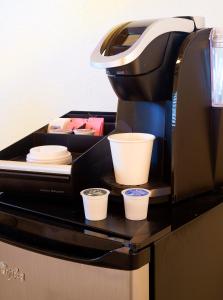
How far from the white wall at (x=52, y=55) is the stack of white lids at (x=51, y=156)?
51 centimetres

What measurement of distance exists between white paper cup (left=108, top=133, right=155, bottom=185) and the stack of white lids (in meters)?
0.13

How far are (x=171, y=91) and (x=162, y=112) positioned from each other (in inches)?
2.2

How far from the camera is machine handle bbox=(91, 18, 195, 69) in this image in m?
0.88

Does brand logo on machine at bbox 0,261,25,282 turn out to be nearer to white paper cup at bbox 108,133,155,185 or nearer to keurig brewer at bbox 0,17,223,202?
keurig brewer at bbox 0,17,223,202

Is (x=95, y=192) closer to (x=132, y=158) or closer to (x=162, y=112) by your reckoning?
(x=132, y=158)

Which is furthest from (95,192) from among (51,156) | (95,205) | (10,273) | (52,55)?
(52,55)

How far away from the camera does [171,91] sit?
100 cm

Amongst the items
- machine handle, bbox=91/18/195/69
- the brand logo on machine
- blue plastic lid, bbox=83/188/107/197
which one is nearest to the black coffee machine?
machine handle, bbox=91/18/195/69

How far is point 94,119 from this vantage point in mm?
1229

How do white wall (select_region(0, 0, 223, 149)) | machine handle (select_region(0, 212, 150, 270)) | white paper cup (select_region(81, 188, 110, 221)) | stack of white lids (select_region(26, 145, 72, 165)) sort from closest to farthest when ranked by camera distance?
machine handle (select_region(0, 212, 150, 270))
white paper cup (select_region(81, 188, 110, 221))
stack of white lids (select_region(26, 145, 72, 165))
white wall (select_region(0, 0, 223, 149))

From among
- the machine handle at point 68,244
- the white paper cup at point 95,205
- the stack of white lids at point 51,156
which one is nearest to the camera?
the machine handle at point 68,244

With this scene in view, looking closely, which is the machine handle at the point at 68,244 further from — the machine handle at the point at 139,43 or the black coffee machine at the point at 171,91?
the machine handle at the point at 139,43

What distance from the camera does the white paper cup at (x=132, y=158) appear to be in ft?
3.11

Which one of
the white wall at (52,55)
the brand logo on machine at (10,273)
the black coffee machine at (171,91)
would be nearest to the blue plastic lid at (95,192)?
the black coffee machine at (171,91)
